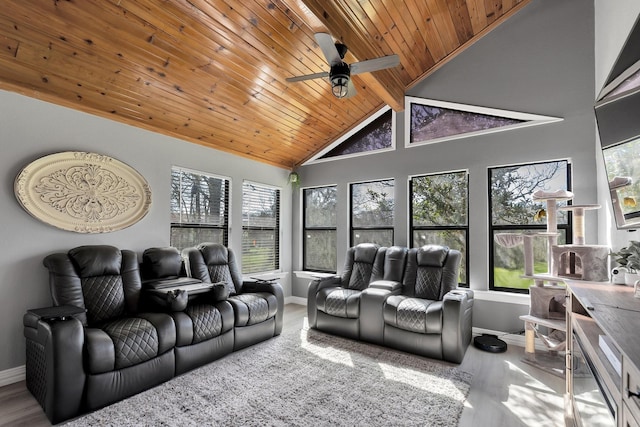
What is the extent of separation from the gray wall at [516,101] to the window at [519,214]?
0.11 meters

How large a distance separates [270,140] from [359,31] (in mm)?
2099

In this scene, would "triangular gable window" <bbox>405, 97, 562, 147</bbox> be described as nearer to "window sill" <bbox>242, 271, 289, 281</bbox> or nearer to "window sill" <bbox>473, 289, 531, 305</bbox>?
"window sill" <bbox>473, 289, 531, 305</bbox>

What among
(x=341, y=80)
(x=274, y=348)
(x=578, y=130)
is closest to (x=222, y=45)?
(x=341, y=80)

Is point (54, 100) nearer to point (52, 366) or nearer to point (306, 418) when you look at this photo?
point (52, 366)

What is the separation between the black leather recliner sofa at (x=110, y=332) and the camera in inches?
85.4

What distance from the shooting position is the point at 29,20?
228 cm

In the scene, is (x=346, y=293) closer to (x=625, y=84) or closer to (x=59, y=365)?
(x=59, y=365)

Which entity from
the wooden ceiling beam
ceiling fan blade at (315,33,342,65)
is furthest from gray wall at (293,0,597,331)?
ceiling fan blade at (315,33,342,65)

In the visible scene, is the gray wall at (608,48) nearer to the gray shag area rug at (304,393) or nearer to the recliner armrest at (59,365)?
the gray shag area rug at (304,393)

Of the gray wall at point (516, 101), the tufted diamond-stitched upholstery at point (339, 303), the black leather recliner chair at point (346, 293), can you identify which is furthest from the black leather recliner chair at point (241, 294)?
the gray wall at point (516, 101)

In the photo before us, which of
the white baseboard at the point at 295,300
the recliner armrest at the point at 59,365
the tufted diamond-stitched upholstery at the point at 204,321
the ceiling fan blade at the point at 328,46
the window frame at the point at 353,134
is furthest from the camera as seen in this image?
the white baseboard at the point at 295,300

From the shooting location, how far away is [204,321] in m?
2.96

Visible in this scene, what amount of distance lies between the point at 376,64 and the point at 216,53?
1.60 metres

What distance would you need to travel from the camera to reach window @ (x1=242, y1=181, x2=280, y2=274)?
4910 mm
